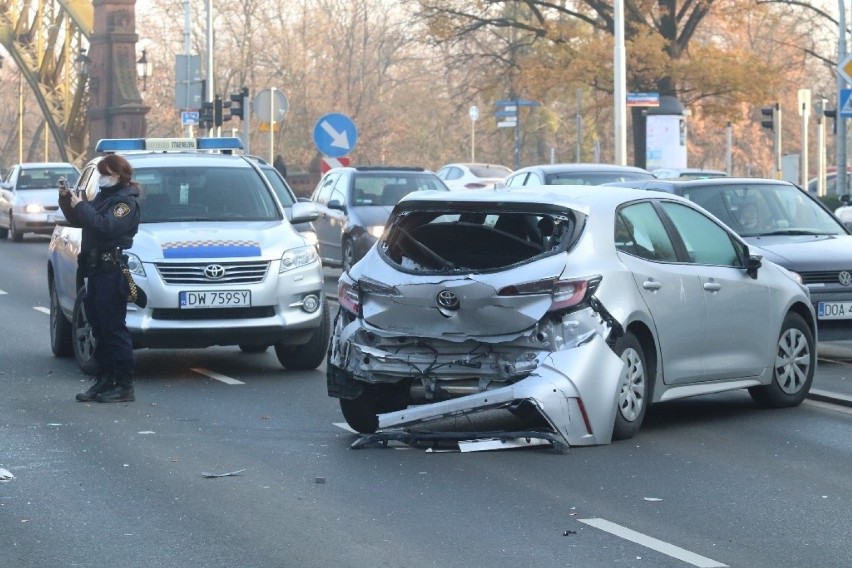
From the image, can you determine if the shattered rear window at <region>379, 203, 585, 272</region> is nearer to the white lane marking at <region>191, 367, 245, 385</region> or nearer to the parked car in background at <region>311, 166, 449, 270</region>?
the white lane marking at <region>191, 367, 245, 385</region>

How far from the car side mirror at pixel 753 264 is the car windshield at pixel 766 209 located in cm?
359

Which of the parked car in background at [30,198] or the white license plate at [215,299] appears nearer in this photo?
the white license plate at [215,299]

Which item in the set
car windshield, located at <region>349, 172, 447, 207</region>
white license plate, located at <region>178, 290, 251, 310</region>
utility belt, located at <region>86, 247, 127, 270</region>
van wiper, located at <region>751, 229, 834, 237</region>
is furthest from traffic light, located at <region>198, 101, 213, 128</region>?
utility belt, located at <region>86, 247, 127, 270</region>

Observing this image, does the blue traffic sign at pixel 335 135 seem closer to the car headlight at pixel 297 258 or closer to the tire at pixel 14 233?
the tire at pixel 14 233

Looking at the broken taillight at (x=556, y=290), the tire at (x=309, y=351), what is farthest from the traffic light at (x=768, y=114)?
the broken taillight at (x=556, y=290)

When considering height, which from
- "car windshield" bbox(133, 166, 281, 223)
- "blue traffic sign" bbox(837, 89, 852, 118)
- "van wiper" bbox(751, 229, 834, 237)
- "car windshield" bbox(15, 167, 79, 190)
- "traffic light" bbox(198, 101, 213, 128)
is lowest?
"van wiper" bbox(751, 229, 834, 237)

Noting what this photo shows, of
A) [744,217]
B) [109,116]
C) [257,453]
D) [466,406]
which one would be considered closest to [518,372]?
[466,406]

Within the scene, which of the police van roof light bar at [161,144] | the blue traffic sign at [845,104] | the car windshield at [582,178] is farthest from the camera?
the blue traffic sign at [845,104]

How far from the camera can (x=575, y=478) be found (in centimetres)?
861

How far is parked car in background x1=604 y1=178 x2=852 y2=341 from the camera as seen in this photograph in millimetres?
13656

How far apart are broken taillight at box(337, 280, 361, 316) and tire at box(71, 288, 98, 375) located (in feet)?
10.7

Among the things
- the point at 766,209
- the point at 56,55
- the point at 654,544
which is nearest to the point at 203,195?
the point at 766,209

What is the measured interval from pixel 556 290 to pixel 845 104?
20.4m

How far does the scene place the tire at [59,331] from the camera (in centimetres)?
1429
